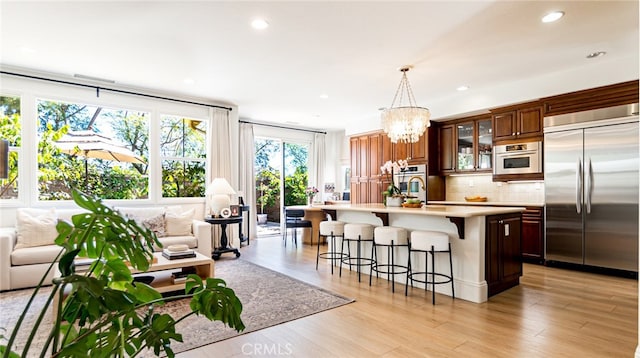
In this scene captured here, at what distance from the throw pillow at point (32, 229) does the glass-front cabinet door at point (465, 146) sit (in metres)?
6.27

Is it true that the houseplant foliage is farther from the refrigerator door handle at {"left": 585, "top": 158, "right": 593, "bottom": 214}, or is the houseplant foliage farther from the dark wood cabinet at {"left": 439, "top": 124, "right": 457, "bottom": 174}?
the dark wood cabinet at {"left": 439, "top": 124, "right": 457, "bottom": 174}

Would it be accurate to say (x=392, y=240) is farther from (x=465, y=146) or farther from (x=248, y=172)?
(x=248, y=172)

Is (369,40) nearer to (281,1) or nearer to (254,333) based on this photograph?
(281,1)

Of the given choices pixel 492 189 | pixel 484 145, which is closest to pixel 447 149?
pixel 484 145

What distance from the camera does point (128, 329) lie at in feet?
3.00

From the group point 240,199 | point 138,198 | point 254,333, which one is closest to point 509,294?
point 254,333

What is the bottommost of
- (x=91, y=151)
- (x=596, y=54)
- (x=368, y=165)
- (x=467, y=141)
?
(x=368, y=165)

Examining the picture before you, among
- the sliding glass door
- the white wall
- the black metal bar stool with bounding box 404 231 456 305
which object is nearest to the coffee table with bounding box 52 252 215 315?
the black metal bar stool with bounding box 404 231 456 305

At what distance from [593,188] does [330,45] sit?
386 centimetres

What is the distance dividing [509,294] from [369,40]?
121 inches

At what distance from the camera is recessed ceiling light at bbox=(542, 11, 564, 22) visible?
305cm

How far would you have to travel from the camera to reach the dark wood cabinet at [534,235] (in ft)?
16.2

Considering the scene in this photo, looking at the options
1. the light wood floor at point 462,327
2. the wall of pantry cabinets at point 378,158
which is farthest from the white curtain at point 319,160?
the light wood floor at point 462,327

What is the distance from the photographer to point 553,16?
311 centimetres
